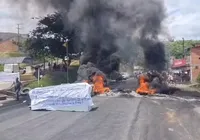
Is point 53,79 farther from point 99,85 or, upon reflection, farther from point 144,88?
point 144,88

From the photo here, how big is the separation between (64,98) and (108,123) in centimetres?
504

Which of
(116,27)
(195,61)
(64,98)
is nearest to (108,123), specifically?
(64,98)

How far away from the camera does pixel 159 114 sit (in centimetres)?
2083

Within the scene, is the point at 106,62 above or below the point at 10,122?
above

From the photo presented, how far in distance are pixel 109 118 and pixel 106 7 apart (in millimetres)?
23875

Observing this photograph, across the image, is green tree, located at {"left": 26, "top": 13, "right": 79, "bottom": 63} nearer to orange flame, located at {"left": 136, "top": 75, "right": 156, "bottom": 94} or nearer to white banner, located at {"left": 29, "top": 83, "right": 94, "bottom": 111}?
orange flame, located at {"left": 136, "top": 75, "right": 156, "bottom": 94}

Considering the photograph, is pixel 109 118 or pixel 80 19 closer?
pixel 109 118

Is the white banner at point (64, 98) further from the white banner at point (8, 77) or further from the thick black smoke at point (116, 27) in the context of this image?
the thick black smoke at point (116, 27)

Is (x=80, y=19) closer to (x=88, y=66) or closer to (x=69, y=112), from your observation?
(x=88, y=66)

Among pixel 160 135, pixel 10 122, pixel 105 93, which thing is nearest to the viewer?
pixel 160 135

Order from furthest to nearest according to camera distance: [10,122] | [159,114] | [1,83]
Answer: [1,83], [159,114], [10,122]

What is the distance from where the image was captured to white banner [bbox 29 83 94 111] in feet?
71.1

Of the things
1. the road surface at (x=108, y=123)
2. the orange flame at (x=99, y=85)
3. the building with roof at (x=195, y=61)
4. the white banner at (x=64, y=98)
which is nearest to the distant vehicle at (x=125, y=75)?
the building with roof at (x=195, y=61)

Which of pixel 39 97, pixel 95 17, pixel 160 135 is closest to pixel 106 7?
pixel 95 17
